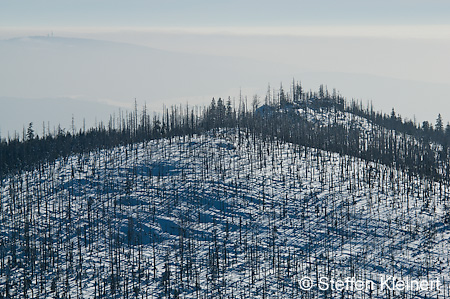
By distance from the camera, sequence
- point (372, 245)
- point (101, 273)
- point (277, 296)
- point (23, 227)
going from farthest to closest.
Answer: point (23, 227) → point (372, 245) → point (101, 273) → point (277, 296)

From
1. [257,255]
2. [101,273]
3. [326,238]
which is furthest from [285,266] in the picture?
[101,273]

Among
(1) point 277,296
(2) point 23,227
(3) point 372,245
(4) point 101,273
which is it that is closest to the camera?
(1) point 277,296

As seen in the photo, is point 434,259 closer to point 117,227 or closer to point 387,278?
point 387,278

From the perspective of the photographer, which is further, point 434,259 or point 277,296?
point 434,259

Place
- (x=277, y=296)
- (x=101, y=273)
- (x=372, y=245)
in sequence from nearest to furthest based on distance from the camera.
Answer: (x=277, y=296)
(x=101, y=273)
(x=372, y=245)

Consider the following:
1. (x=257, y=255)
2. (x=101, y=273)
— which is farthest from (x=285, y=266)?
(x=101, y=273)

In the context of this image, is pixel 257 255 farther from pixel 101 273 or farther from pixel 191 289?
pixel 101 273

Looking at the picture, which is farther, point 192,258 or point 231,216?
point 231,216

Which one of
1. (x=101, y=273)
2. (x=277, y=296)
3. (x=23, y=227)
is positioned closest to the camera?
(x=277, y=296)

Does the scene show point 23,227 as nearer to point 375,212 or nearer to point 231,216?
point 231,216
